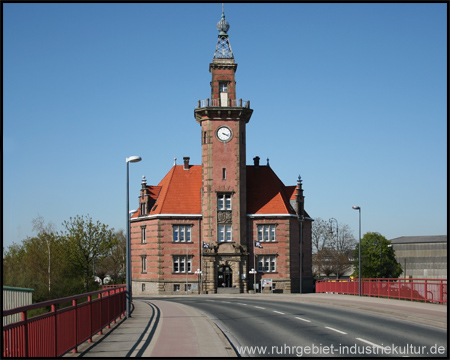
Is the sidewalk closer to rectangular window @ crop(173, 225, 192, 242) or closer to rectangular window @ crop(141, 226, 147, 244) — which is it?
rectangular window @ crop(173, 225, 192, 242)

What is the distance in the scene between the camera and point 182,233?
65375 millimetres

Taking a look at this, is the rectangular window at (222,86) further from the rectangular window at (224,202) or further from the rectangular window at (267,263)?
the rectangular window at (267,263)

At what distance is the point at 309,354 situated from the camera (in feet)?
44.8

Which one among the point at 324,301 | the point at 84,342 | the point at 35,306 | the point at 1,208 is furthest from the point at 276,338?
the point at 324,301

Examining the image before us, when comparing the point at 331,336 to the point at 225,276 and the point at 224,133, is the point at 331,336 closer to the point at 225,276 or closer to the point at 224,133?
the point at 225,276

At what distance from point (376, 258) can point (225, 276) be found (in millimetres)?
42635

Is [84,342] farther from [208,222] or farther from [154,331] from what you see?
[208,222]

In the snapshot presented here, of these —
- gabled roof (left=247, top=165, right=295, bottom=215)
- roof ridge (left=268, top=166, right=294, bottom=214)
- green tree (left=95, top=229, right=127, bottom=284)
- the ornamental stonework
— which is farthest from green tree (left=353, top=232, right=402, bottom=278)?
green tree (left=95, top=229, right=127, bottom=284)

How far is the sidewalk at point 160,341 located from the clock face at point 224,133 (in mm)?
43963

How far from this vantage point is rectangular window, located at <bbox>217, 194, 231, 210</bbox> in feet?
211

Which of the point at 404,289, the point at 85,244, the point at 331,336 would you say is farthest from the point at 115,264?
the point at 331,336

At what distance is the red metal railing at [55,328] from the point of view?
9984mm

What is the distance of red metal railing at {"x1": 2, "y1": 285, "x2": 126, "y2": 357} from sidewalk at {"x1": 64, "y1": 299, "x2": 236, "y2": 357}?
0.40 m

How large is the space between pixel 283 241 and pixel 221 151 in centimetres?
1208
